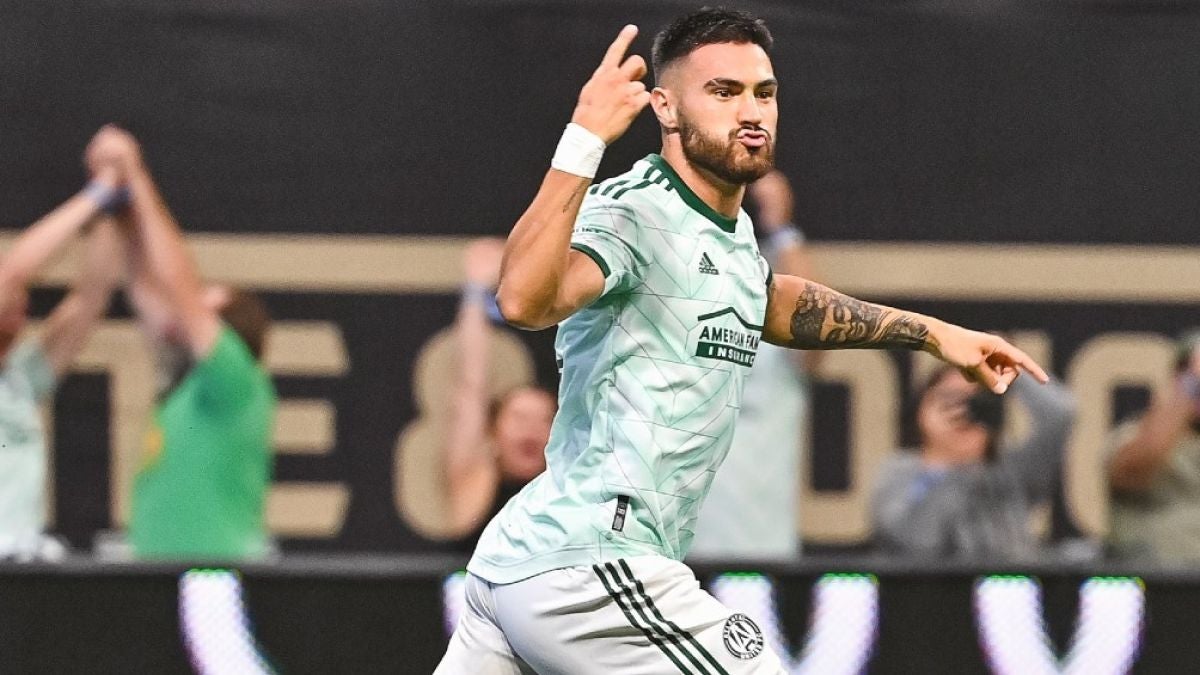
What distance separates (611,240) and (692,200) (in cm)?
23

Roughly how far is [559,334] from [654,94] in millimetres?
464

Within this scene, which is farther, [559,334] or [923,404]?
[923,404]

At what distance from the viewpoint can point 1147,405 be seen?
21.6ft

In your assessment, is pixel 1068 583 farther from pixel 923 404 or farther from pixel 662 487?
pixel 662 487

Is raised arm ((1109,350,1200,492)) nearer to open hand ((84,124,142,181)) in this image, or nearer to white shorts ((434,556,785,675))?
white shorts ((434,556,785,675))

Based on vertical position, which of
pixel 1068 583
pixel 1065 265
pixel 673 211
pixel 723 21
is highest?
pixel 723 21

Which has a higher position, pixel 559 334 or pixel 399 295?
pixel 559 334

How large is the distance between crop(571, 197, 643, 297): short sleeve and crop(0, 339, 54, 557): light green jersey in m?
2.70

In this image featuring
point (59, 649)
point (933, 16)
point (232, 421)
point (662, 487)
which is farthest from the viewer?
point (933, 16)

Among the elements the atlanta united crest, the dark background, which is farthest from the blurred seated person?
the atlanta united crest

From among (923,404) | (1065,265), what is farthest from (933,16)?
(923,404)

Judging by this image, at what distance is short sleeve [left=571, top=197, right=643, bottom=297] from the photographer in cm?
330

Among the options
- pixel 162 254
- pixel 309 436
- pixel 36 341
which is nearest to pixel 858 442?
pixel 309 436

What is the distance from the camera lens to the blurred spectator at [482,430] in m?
5.60
